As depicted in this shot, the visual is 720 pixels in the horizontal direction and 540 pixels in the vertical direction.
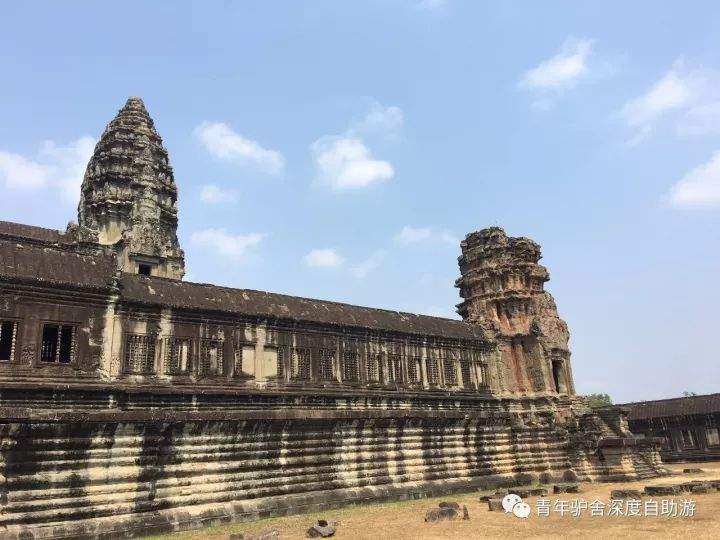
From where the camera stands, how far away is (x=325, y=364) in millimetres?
26500

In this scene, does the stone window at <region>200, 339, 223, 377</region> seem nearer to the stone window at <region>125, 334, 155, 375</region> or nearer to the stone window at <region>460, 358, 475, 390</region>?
the stone window at <region>125, 334, 155, 375</region>

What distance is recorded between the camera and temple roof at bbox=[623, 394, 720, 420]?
146ft

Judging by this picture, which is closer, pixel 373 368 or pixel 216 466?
pixel 216 466

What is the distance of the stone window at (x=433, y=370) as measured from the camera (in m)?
30.6

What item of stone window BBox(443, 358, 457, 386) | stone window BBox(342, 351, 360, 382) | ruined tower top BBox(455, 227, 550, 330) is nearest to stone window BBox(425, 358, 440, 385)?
stone window BBox(443, 358, 457, 386)

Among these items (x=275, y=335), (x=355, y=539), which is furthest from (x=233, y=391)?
(x=355, y=539)

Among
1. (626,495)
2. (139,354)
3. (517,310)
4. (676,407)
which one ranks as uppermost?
(517,310)

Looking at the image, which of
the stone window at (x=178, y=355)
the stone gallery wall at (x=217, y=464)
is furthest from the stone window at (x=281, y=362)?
the stone gallery wall at (x=217, y=464)

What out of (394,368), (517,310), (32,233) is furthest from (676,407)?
(32,233)

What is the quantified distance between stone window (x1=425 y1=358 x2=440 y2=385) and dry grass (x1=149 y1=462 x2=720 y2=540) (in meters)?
13.2

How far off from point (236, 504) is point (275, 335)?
32.9 feet

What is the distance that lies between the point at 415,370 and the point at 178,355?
491 inches

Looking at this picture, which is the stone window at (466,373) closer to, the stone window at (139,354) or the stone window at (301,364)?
the stone window at (301,364)

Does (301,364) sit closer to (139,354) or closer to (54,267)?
(139,354)
